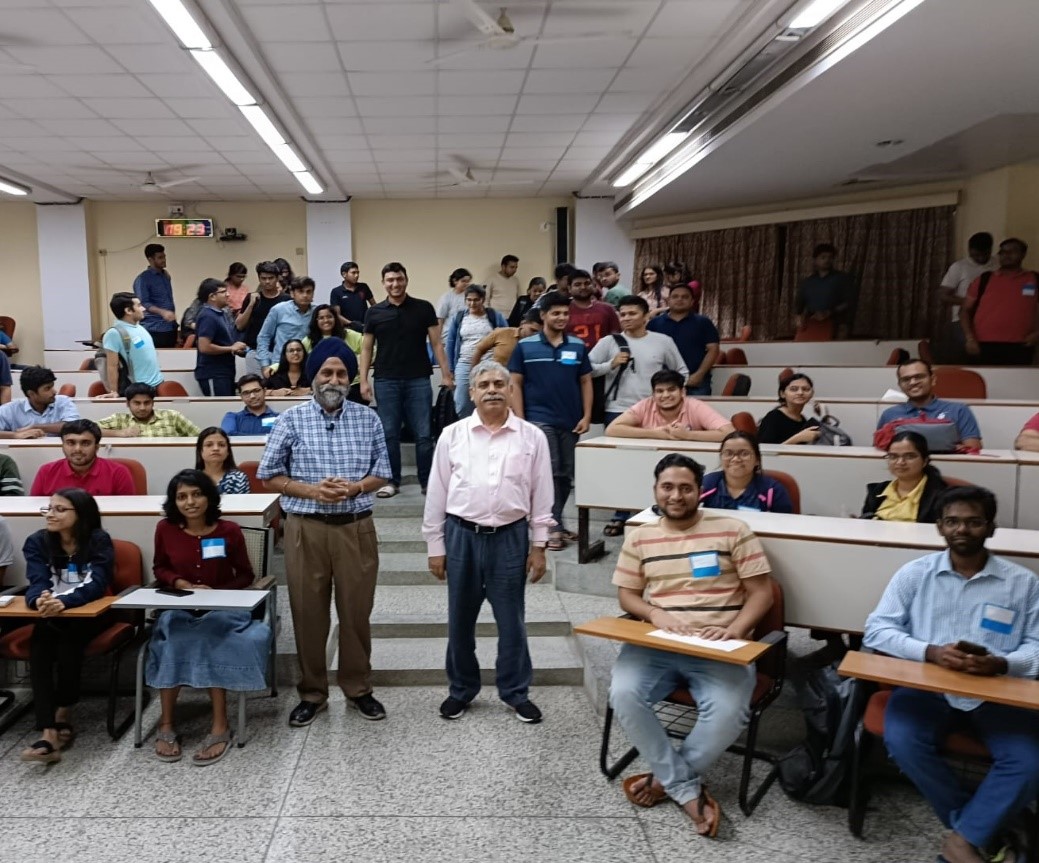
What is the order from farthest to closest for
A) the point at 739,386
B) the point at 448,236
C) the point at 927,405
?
the point at 448,236, the point at 739,386, the point at 927,405

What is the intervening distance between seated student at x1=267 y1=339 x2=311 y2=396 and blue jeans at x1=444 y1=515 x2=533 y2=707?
3.15m

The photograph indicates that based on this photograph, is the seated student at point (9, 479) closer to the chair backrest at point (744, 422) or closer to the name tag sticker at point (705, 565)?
the name tag sticker at point (705, 565)

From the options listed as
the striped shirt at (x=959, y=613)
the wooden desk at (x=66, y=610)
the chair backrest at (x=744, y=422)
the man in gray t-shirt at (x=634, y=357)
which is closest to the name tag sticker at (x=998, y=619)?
the striped shirt at (x=959, y=613)

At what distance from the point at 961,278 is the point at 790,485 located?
4682mm

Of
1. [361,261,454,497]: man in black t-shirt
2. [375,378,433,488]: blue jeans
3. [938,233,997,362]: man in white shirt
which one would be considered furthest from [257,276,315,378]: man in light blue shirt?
[938,233,997,362]: man in white shirt

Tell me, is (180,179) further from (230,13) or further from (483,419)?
(483,419)

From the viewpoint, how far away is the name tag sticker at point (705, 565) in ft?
9.00

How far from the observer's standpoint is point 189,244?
1099 cm

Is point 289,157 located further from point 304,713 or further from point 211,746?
point 211,746

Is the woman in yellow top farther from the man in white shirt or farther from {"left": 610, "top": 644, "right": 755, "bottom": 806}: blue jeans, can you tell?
the man in white shirt

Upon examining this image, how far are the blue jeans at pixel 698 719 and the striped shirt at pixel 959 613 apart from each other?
46 centimetres

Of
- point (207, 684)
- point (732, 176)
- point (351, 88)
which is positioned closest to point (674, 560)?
point (207, 684)

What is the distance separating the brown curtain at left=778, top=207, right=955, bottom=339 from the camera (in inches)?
332

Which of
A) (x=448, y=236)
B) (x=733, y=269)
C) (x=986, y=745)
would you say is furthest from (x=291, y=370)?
(x=733, y=269)
